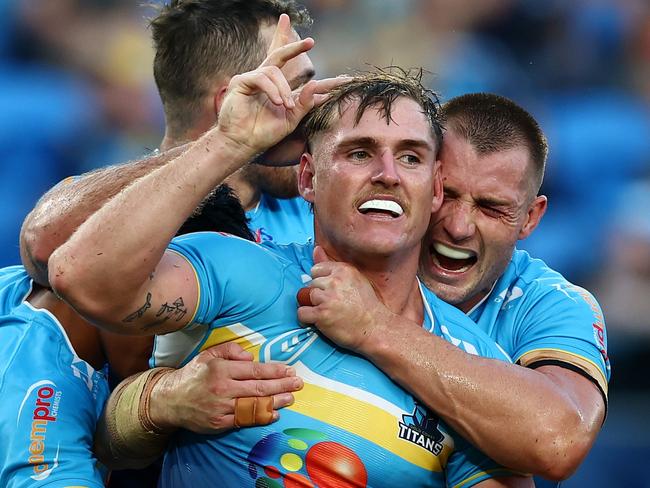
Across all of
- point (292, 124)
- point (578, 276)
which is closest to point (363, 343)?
point (292, 124)

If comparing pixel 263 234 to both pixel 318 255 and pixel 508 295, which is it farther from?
pixel 318 255

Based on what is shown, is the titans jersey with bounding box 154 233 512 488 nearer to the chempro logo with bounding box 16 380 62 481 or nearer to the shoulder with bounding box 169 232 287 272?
the shoulder with bounding box 169 232 287 272

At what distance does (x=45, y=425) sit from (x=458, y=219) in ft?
5.08

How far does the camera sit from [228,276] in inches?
118

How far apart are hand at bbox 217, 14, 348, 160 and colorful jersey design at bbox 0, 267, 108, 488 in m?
1.04

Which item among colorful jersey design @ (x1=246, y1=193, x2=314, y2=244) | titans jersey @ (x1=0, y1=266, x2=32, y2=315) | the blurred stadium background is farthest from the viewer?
the blurred stadium background

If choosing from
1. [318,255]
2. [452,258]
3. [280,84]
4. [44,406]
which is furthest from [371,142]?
[44,406]

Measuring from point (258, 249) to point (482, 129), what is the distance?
43.8 inches

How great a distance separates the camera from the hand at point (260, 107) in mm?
2865

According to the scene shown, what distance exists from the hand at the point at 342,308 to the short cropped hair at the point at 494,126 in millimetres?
900

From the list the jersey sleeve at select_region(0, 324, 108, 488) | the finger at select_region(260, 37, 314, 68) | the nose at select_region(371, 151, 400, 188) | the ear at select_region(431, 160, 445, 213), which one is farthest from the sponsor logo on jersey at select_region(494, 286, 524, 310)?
the jersey sleeve at select_region(0, 324, 108, 488)

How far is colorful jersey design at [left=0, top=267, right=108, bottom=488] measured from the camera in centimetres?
328

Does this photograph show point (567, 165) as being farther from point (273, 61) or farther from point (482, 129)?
point (273, 61)

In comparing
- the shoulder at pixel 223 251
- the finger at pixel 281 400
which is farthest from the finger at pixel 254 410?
the shoulder at pixel 223 251
